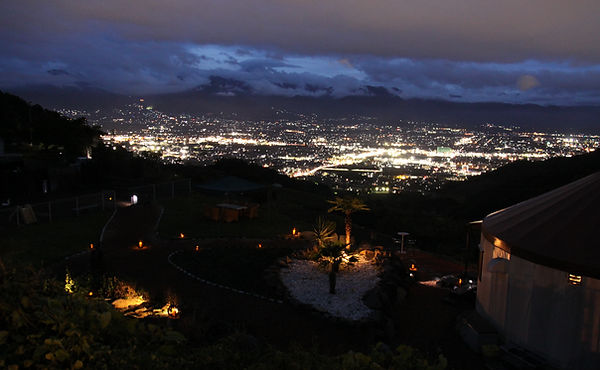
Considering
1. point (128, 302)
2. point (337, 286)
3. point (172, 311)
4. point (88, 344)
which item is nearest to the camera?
point (88, 344)

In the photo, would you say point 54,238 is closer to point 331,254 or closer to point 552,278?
point 331,254

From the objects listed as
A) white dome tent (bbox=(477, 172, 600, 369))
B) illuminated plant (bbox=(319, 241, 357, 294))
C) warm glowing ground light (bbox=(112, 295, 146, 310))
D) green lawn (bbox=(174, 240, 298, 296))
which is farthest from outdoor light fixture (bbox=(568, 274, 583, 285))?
warm glowing ground light (bbox=(112, 295, 146, 310))

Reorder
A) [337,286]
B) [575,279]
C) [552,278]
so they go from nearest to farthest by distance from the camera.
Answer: [575,279]
[552,278]
[337,286]

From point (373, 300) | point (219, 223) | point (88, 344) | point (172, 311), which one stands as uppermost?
point (88, 344)

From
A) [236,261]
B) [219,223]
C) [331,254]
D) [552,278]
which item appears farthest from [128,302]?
[219,223]

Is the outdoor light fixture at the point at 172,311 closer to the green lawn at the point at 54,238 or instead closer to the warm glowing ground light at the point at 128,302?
the warm glowing ground light at the point at 128,302

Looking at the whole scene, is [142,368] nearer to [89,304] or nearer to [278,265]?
[89,304]
